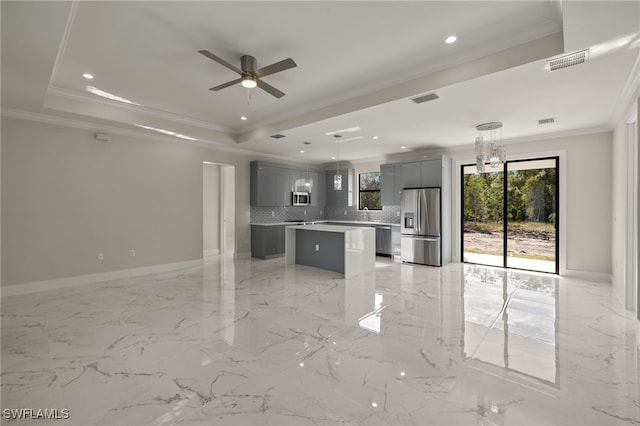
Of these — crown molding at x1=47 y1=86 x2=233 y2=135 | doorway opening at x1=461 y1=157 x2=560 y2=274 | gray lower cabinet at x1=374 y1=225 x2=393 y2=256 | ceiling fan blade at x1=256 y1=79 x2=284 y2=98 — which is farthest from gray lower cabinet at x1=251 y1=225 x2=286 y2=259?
doorway opening at x1=461 y1=157 x2=560 y2=274

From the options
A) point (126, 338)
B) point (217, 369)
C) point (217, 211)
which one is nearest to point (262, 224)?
point (217, 211)

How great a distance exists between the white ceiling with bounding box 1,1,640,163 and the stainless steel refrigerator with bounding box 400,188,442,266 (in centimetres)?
178

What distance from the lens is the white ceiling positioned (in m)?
2.51

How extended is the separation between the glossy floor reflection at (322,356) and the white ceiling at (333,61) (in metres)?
2.69

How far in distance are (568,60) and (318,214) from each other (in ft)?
23.8

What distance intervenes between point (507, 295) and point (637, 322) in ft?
4.30

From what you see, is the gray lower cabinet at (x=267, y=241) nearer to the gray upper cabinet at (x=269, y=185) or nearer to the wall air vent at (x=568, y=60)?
the gray upper cabinet at (x=269, y=185)

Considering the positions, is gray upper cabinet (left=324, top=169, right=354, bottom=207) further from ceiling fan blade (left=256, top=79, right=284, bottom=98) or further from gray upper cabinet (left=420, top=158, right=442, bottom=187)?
ceiling fan blade (left=256, top=79, right=284, bottom=98)

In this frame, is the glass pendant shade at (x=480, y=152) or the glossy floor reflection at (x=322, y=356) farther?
the glass pendant shade at (x=480, y=152)

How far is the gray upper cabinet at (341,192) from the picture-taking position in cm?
868

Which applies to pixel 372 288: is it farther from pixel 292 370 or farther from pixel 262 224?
pixel 262 224

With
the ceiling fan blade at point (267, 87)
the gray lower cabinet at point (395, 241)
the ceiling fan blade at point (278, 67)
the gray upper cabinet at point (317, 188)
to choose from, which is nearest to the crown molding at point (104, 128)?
the gray upper cabinet at point (317, 188)

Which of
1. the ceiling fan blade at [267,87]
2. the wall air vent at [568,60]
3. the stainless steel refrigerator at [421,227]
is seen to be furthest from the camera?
the stainless steel refrigerator at [421,227]

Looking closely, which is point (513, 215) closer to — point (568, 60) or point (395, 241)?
point (395, 241)
